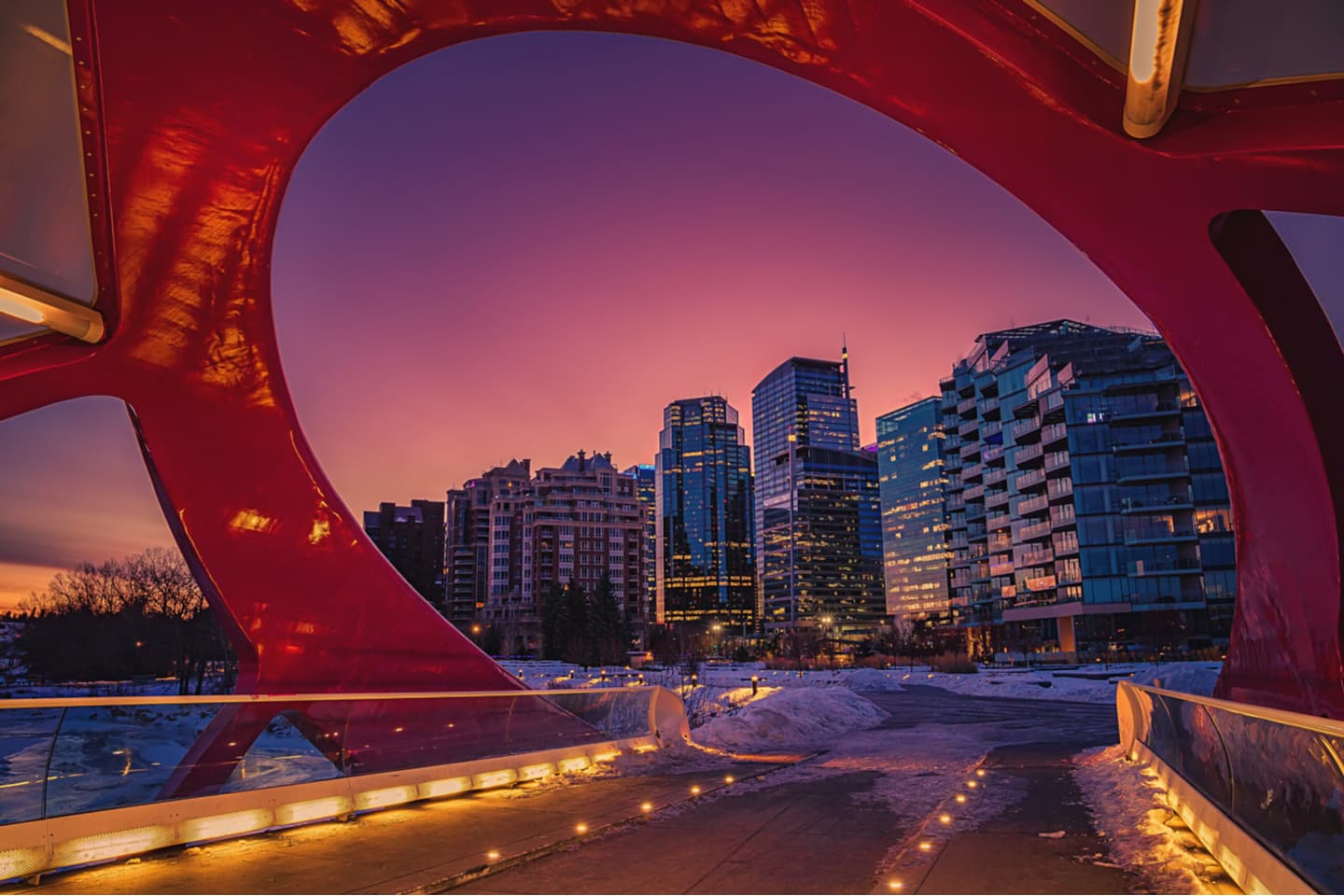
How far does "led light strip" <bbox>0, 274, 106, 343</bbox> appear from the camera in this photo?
6.09 meters

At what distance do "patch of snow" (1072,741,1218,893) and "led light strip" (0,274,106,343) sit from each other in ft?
27.1

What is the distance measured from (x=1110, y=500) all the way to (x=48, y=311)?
222 ft

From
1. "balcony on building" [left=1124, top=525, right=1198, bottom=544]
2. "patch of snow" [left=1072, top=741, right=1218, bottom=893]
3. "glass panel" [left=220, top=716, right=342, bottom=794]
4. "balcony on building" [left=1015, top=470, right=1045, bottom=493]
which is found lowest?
"patch of snow" [left=1072, top=741, right=1218, bottom=893]

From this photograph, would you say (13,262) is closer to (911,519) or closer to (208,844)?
(208,844)

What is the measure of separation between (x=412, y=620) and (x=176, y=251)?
4831 mm

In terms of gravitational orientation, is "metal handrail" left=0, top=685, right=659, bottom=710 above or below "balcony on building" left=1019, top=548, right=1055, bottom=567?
below

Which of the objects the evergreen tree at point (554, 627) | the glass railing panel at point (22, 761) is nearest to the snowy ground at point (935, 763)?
the glass railing panel at point (22, 761)

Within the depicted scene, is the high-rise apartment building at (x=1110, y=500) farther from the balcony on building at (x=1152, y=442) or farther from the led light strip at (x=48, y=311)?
the led light strip at (x=48, y=311)

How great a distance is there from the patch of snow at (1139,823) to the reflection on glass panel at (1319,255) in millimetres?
4184

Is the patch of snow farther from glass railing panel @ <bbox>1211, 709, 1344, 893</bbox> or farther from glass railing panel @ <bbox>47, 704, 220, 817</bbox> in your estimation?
glass railing panel @ <bbox>47, 704, 220, 817</bbox>

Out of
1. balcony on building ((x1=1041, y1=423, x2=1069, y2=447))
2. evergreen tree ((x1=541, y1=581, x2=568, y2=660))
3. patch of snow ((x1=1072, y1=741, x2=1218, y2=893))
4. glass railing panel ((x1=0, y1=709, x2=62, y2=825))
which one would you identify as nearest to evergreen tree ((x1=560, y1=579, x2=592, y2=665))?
evergreen tree ((x1=541, y1=581, x2=568, y2=660))

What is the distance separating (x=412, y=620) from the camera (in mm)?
10477

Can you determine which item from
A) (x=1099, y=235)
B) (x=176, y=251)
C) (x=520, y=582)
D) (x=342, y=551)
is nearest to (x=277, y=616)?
(x=342, y=551)

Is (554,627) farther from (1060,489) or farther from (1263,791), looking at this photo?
(1263,791)
